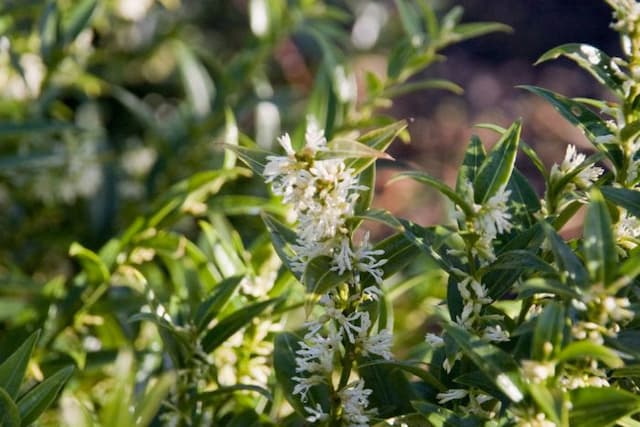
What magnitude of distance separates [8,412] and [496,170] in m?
0.38

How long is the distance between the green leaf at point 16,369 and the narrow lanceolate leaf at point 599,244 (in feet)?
1.28

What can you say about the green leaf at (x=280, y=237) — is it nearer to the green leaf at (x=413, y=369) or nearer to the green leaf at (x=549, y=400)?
the green leaf at (x=413, y=369)

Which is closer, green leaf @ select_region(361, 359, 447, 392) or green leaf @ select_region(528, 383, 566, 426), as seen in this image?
green leaf @ select_region(528, 383, 566, 426)

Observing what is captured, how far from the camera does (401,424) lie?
0.65 meters

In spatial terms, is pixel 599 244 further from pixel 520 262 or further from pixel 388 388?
pixel 388 388

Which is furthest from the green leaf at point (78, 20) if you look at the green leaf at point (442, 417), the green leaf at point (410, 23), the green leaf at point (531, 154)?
the green leaf at point (442, 417)

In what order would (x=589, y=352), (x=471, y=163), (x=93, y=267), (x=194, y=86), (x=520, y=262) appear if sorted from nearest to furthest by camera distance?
(x=589, y=352) → (x=520, y=262) → (x=471, y=163) → (x=93, y=267) → (x=194, y=86)

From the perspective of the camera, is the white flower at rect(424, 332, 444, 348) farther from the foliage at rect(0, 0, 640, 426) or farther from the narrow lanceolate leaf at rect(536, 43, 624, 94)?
the narrow lanceolate leaf at rect(536, 43, 624, 94)

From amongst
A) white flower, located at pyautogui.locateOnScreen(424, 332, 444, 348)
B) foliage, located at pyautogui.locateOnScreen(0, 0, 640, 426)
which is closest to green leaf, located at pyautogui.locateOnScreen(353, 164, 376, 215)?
foliage, located at pyautogui.locateOnScreen(0, 0, 640, 426)

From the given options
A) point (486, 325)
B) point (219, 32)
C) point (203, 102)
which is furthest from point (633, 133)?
point (219, 32)

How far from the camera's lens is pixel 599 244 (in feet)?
1.72

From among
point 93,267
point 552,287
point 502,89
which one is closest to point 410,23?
point 93,267

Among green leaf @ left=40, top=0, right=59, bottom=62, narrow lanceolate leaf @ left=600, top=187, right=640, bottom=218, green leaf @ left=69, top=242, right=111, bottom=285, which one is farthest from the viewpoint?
green leaf @ left=40, top=0, right=59, bottom=62

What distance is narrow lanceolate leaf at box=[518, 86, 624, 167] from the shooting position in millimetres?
646
